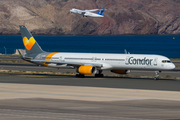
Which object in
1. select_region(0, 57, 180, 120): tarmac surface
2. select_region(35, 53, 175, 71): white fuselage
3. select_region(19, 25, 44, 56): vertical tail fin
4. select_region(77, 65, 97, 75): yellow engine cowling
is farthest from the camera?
select_region(19, 25, 44, 56): vertical tail fin

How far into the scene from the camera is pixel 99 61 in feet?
174

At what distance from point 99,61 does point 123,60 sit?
13.2 feet

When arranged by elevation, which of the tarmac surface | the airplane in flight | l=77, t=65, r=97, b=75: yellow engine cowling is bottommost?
the tarmac surface

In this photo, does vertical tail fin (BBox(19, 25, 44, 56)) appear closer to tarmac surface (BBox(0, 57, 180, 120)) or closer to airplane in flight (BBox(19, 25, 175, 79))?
airplane in flight (BBox(19, 25, 175, 79))

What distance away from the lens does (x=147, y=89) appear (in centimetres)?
3825

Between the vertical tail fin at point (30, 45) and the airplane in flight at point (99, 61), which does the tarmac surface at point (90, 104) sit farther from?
the vertical tail fin at point (30, 45)

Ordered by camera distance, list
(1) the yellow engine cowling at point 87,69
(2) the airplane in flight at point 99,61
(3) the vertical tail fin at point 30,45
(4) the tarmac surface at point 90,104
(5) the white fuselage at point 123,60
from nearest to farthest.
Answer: (4) the tarmac surface at point 90,104
(5) the white fuselage at point 123,60
(2) the airplane in flight at point 99,61
(1) the yellow engine cowling at point 87,69
(3) the vertical tail fin at point 30,45

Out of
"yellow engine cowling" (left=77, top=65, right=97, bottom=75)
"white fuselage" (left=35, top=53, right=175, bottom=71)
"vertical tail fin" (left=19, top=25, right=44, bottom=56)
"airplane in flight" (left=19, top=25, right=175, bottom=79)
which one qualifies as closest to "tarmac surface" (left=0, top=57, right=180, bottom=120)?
"white fuselage" (left=35, top=53, right=175, bottom=71)

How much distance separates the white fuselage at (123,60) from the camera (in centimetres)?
4925

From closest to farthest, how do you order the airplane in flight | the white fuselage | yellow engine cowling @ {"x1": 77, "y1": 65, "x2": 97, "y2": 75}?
the white fuselage < the airplane in flight < yellow engine cowling @ {"x1": 77, "y1": 65, "x2": 97, "y2": 75}

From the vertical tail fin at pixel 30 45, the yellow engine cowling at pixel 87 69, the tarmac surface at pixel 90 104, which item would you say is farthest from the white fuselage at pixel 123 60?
the tarmac surface at pixel 90 104

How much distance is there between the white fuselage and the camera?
162 ft

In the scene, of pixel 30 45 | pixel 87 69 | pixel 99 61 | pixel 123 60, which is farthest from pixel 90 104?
pixel 30 45

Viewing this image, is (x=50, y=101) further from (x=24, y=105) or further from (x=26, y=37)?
(x=26, y=37)
